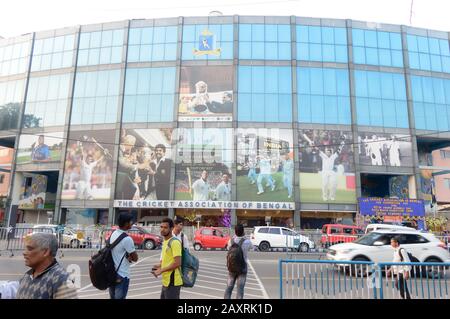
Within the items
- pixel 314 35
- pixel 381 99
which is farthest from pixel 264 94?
pixel 381 99

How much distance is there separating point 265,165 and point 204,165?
608 cm

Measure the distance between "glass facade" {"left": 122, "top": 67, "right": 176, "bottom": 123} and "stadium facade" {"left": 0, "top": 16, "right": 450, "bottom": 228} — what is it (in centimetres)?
12

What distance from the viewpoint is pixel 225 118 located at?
106 feet

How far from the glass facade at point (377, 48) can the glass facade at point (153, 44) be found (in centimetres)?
2044

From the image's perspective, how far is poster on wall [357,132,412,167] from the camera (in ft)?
105

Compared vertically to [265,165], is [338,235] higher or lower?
lower

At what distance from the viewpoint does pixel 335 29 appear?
Answer: 35156mm

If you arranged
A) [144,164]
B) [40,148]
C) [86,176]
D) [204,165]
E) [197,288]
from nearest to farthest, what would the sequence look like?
[197,288]
[204,165]
[144,164]
[86,176]
[40,148]

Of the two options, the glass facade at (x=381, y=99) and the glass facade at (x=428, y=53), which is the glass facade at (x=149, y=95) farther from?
the glass facade at (x=428, y=53)

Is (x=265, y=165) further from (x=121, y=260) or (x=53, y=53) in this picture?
(x=53, y=53)

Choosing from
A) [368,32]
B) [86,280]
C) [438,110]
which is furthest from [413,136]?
[86,280]

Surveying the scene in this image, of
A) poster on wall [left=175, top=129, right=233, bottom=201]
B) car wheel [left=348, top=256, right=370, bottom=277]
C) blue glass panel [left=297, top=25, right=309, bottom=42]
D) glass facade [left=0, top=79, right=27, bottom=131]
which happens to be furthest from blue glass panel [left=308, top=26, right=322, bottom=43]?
glass facade [left=0, top=79, right=27, bottom=131]
